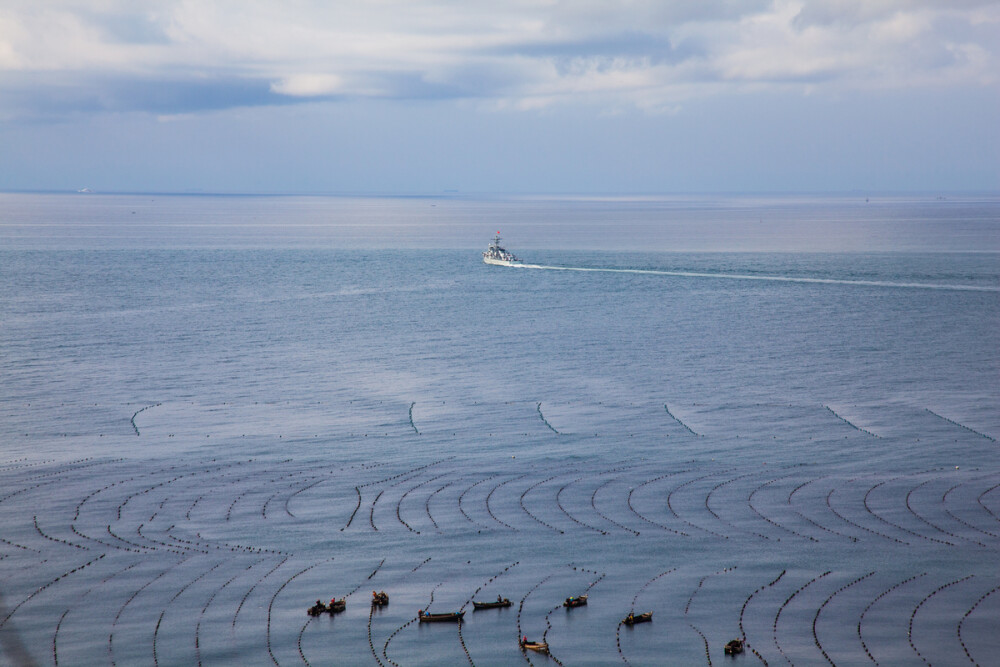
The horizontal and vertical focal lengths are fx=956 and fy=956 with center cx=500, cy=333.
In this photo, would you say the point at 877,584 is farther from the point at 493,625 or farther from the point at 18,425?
the point at 18,425

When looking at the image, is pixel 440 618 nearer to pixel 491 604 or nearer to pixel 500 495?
pixel 491 604

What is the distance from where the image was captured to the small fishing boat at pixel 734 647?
4306 cm

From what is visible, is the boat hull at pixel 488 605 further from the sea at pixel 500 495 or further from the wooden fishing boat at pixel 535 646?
the wooden fishing boat at pixel 535 646

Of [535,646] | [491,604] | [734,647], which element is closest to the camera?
[734,647]

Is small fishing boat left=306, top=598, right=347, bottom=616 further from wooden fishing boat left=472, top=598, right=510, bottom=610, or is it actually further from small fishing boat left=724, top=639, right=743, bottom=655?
small fishing boat left=724, top=639, right=743, bottom=655

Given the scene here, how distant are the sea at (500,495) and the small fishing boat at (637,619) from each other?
0.37 meters

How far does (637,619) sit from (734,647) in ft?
16.5

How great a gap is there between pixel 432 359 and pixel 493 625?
Answer: 6701cm

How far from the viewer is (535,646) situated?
144ft

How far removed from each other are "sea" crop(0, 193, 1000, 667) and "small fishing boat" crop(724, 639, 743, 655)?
36cm

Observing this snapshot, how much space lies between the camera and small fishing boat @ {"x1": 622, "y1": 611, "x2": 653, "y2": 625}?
46062 mm

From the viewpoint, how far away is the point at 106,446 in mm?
75500

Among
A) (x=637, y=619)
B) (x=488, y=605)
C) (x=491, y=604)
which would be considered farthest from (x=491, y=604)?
(x=637, y=619)

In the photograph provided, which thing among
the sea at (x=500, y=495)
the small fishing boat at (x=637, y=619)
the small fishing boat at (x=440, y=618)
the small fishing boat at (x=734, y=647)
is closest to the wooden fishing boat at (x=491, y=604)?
the sea at (x=500, y=495)
